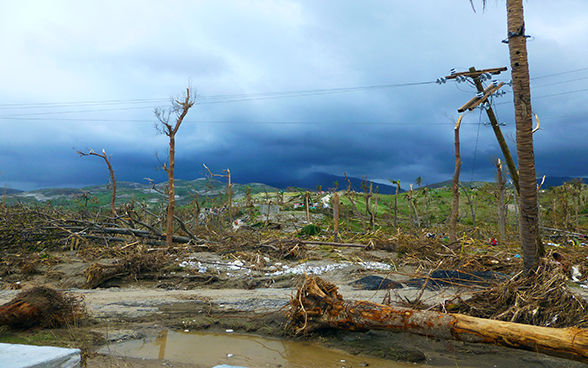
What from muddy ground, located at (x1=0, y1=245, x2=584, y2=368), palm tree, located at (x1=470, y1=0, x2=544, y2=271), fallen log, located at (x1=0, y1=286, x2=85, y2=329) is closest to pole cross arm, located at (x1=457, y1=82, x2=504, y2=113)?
palm tree, located at (x1=470, y1=0, x2=544, y2=271)

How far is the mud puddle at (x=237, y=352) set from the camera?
471cm

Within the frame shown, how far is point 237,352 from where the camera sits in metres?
5.11

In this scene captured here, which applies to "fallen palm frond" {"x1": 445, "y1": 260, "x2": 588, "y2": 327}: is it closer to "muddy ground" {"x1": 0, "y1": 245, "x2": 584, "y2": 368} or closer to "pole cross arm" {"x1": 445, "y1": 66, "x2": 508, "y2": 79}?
"muddy ground" {"x1": 0, "y1": 245, "x2": 584, "y2": 368}

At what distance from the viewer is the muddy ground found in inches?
192

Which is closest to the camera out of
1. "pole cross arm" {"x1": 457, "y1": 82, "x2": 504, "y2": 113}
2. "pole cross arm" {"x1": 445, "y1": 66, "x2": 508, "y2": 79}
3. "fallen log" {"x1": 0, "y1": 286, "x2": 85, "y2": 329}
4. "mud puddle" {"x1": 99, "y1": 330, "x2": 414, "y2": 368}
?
"mud puddle" {"x1": 99, "y1": 330, "x2": 414, "y2": 368}

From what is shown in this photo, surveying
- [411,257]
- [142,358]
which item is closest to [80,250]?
[142,358]

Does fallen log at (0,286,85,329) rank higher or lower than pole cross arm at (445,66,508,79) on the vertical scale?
lower

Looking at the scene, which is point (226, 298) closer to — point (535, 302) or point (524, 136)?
point (535, 302)

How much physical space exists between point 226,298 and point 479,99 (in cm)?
686

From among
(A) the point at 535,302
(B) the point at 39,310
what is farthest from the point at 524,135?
(B) the point at 39,310

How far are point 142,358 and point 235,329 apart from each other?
5.20ft

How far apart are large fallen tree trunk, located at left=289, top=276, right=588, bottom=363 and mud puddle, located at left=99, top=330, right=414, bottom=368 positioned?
387 mm

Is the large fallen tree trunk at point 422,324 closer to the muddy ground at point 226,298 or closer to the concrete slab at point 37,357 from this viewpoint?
the muddy ground at point 226,298

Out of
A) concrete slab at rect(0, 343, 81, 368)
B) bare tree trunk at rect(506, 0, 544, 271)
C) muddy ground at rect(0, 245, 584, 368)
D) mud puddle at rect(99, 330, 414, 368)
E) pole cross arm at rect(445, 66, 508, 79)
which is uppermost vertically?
pole cross arm at rect(445, 66, 508, 79)
